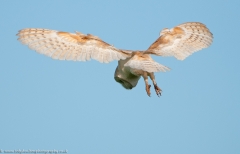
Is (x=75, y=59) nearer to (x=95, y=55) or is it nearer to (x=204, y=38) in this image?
(x=95, y=55)

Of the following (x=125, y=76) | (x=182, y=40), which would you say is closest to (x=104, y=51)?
(x=125, y=76)

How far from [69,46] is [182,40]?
3661 mm

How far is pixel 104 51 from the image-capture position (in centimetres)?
1820

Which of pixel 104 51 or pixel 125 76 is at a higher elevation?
pixel 104 51

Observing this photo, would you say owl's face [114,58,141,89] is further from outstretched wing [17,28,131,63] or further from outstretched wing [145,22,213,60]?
outstretched wing [145,22,213,60]

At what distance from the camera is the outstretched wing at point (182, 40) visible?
1944 cm

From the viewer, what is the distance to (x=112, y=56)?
1794 centimetres

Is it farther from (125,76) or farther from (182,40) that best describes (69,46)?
(182,40)

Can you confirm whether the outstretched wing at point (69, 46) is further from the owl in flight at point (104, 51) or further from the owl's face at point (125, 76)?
the owl's face at point (125, 76)

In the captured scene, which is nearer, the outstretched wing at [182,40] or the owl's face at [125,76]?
the owl's face at [125,76]

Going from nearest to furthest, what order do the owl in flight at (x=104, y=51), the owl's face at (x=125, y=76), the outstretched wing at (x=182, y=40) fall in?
the owl in flight at (x=104, y=51), the owl's face at (x=125, y=76), the outstretched wing at (x=182, y=40)

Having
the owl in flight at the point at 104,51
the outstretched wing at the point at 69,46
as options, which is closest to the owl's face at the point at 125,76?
the owl in flight at the point at 104,51

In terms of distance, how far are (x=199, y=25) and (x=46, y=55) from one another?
17.8 feet

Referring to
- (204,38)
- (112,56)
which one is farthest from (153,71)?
(204,38)
